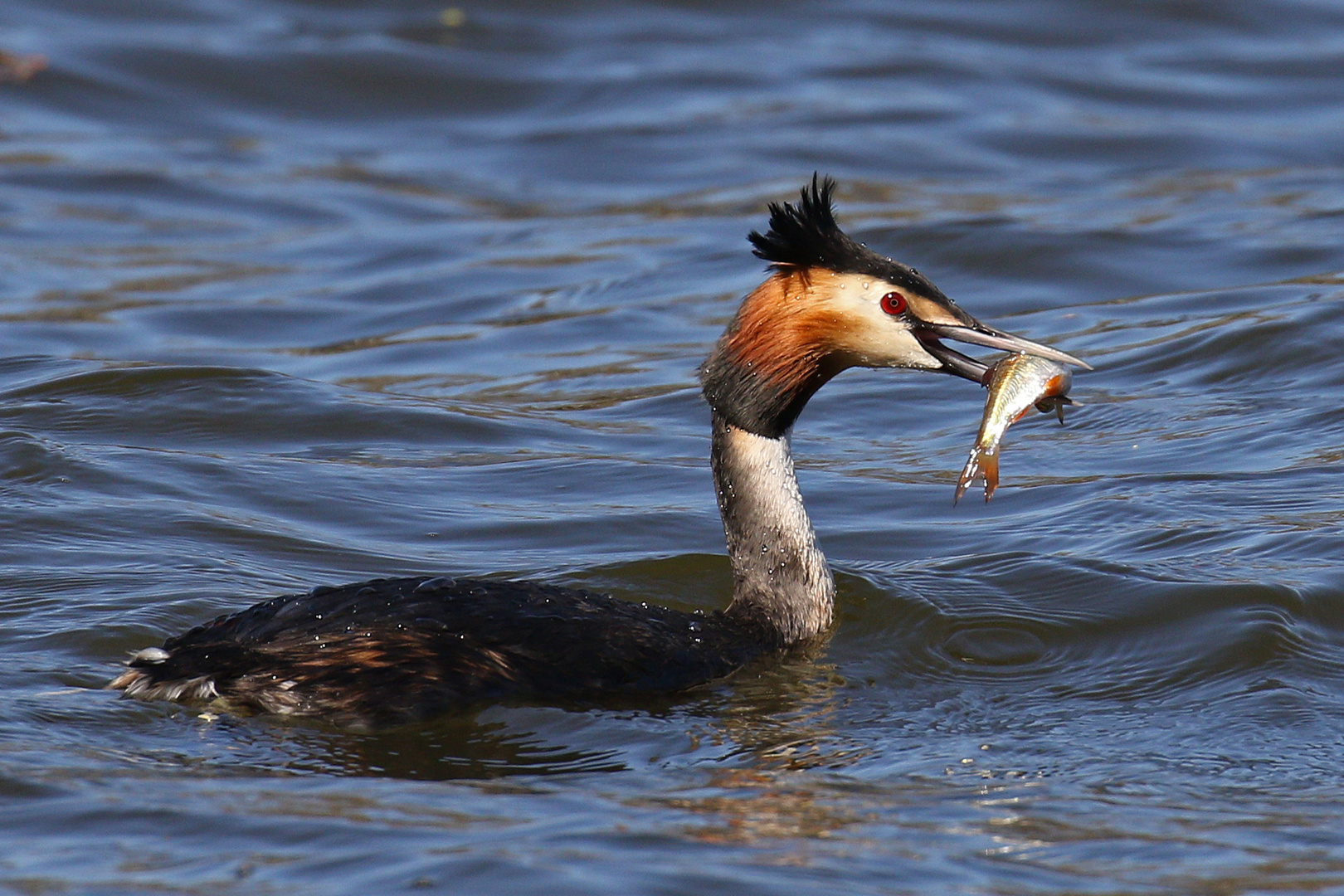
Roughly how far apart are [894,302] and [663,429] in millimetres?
3749

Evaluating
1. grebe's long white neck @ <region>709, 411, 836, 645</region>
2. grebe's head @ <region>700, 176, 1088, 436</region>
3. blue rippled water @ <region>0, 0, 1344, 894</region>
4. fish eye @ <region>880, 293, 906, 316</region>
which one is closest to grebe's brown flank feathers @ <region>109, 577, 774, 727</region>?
blue rippled water @ <region>0, 0, 1344, 894</region>

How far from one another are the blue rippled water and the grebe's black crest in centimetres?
128

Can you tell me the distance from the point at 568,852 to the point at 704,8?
18.3 metres

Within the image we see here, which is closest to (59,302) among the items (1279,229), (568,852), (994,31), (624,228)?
(624,228)

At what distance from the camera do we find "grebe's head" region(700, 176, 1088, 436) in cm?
655

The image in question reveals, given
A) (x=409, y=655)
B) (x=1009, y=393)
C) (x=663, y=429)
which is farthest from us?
(x=663, y=429)

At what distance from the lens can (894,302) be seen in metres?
6.56

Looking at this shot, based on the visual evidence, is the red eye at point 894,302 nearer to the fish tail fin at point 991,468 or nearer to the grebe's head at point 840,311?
the grebe's head at point 840,311

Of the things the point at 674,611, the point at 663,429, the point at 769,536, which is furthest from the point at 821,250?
the point at 663,429

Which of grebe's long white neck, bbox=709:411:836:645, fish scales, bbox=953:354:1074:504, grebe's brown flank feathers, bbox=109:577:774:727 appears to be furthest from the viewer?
grebe's long white neck, bbox=709:411:836:645

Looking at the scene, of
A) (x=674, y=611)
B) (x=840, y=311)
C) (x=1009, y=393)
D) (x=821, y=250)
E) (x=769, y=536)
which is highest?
(x=821, y=250)

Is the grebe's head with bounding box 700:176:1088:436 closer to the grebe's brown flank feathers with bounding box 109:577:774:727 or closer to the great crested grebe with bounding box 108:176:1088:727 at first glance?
the great crested grebe with bounding box 108:176:1088:727

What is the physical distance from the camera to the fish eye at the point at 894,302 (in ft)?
21.5

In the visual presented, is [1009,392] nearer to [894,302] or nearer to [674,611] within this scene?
[894,302]
